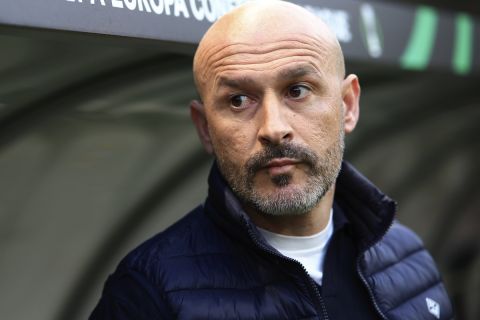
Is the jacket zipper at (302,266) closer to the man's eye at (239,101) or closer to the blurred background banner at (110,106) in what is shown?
the man's eye at (239,101)

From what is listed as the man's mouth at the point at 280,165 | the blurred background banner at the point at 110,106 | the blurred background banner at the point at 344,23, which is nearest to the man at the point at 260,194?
the man's mouth at the point at 280,165

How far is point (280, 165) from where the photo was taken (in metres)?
2.83

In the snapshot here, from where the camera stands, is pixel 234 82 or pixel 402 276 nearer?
pixel 234 82

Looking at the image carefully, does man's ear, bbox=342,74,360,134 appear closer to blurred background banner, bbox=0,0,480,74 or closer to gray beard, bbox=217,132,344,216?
gray beard, bbox=217,132,344,216

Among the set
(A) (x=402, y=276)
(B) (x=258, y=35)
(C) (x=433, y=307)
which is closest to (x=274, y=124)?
(B) (x=258, y=35)

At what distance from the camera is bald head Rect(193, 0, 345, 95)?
2.87 m

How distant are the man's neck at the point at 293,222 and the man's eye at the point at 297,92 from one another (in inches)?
13.4

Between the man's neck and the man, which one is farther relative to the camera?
the man's neck

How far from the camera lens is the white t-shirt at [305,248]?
9.98 feet

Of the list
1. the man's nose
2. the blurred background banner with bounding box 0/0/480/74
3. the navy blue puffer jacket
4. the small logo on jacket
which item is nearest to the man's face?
the man's nose

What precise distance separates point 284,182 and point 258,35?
0.41m

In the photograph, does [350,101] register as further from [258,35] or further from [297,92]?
[258,35]

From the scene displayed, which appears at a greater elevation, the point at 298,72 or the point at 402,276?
the point at 298,72

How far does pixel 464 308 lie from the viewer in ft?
20.7
